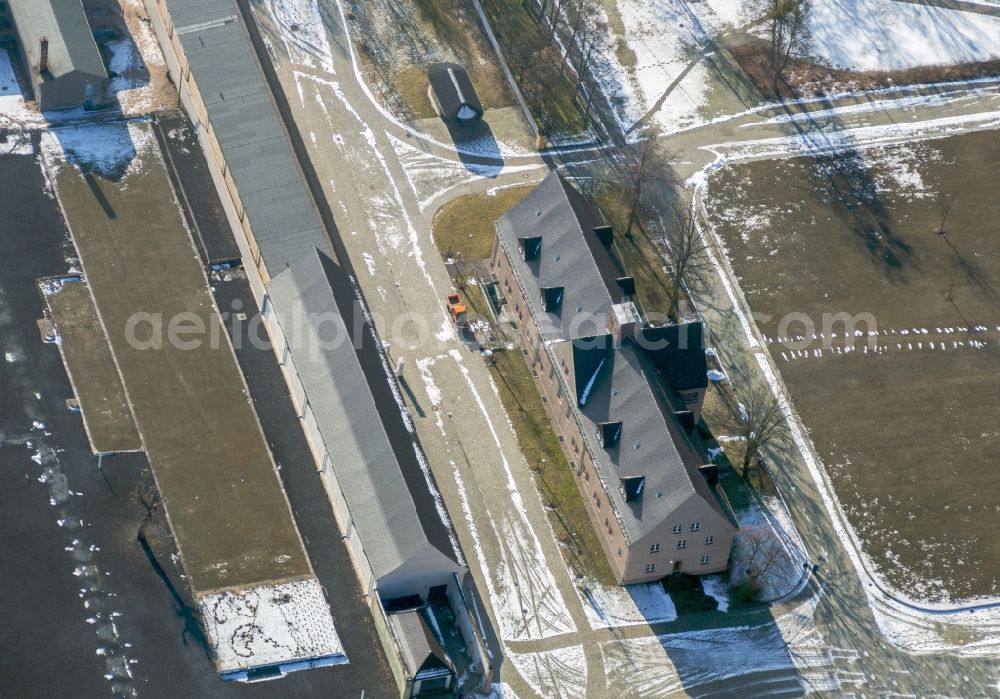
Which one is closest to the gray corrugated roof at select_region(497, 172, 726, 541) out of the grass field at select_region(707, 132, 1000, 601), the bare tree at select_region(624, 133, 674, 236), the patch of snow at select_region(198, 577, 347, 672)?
the bare tree at select_region(624, 133, 674, 236)

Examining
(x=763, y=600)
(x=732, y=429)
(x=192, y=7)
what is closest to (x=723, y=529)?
(x=763, y=600)

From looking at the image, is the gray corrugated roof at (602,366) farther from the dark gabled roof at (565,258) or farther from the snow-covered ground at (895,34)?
the snow-covered ground at (895,34)

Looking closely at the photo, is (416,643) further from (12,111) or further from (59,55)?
(59,55)

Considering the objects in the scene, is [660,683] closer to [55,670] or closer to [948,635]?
[948,635]

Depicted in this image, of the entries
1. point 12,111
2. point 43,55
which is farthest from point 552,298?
point 12,111

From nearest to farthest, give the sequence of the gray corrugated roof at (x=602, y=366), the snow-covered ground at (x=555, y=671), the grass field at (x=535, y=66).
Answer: the snow-covered ground at (x=555, y=671), the gray corrugated roof at (x=602, y=366), the grass field at (x=535, y=66)

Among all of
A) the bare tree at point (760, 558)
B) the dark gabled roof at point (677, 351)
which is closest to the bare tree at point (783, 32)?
the dark gabled roof at point (677, 351)

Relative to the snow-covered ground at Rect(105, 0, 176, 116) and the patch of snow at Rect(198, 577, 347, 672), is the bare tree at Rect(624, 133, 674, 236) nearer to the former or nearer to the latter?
the snow-covered ground at Rect(105, 0, 176, 116)
